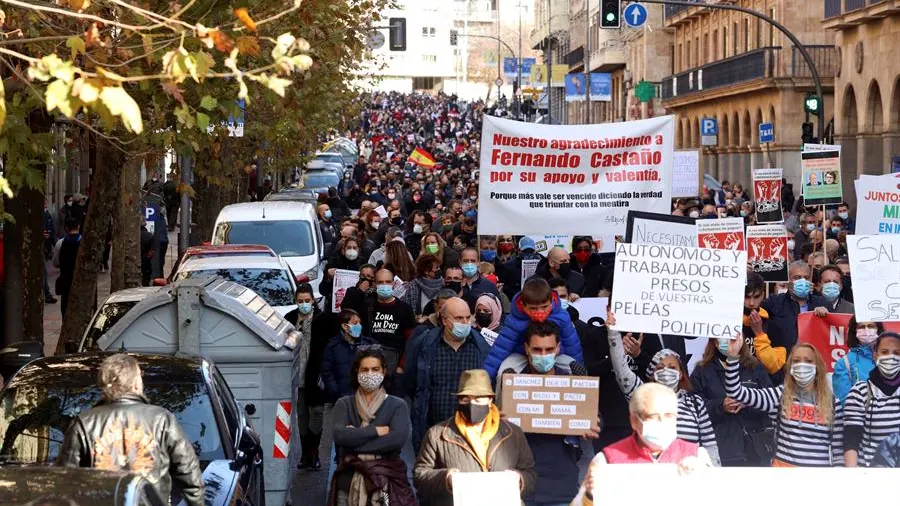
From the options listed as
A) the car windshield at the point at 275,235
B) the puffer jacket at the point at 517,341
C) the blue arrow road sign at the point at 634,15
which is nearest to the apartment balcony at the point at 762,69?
the blue arrow road sign at the point at 634,15

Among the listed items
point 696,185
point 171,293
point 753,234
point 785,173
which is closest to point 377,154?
point 785,173

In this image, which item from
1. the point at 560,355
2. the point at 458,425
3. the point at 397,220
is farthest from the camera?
the point at 397,220

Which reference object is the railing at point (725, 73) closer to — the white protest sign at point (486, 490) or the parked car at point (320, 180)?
the parked car at point (320, 180)

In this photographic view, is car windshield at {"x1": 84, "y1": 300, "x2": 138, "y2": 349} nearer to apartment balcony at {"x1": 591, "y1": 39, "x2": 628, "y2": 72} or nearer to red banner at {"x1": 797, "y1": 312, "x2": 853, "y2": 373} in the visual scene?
red banner at {"x1": 797, "y1": 312, "x2": 853, "y2": 373}

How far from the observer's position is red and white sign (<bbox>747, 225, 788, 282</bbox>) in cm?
1636

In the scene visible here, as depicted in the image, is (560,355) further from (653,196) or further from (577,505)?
(653,196)

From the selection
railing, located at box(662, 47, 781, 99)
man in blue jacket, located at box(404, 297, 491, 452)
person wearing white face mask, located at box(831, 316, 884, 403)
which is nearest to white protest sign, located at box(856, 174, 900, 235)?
person wearing white face mask, located at box(831, 316, 884, 403)

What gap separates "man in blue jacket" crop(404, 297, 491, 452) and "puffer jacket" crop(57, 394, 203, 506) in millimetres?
2939

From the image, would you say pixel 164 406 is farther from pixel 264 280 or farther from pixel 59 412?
pixel 264 280

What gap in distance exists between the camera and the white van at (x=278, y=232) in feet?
77.6

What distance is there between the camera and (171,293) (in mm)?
11445

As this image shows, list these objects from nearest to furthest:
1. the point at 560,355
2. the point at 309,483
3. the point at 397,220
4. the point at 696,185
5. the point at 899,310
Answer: the point at 560,355, the point at 899,310, the point at 309,483, the point at 397,220, the point at 696,185

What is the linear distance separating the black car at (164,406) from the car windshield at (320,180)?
41240mm

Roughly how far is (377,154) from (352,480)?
74775mm
